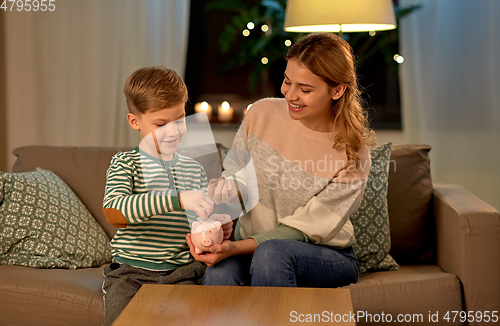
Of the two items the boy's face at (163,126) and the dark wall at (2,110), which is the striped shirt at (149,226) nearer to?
the boy's face at (163,126)

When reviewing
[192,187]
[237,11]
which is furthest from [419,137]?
[192,187]

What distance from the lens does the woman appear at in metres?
1.40

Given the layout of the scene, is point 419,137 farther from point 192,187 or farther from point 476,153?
point 192,187

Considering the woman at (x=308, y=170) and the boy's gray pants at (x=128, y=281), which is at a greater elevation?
the woman at (x=308, y=170)

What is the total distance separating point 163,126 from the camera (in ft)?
4.45

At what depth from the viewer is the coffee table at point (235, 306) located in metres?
0.99

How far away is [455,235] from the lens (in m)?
1.65

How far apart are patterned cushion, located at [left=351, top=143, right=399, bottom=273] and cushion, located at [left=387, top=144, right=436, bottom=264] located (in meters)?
0.10

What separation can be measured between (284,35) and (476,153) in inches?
55.4

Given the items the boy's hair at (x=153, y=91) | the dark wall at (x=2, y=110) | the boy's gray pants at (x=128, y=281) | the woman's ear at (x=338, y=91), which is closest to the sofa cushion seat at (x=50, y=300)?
the boy's gray pants at (x=128, y=281)

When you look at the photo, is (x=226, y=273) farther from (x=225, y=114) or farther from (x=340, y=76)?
(x=225, y=114)

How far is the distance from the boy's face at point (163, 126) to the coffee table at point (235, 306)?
40 cm

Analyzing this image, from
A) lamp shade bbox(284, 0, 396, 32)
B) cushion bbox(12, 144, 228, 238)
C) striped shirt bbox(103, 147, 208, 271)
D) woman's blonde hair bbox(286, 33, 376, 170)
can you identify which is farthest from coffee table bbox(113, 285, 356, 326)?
lamp shade bbox(284, 0, 396, 32)

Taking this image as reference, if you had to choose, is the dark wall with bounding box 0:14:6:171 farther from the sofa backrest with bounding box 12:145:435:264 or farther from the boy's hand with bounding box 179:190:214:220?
the boy's hand with bounding box 179:190:214:220
